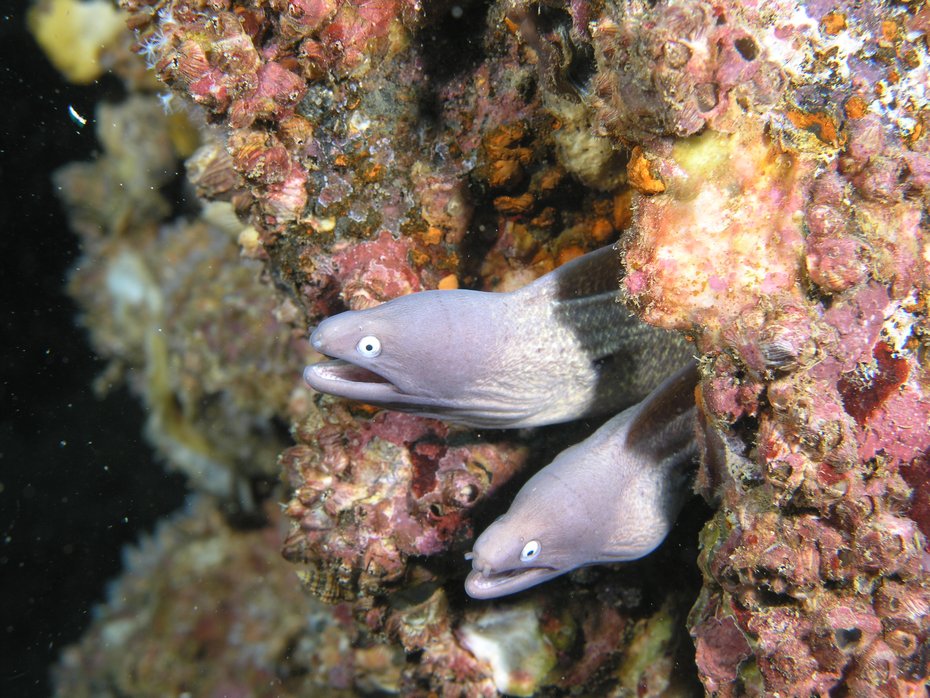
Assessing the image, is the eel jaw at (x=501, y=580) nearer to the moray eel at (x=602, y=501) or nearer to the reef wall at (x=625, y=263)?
the moray eel at (x=602, y=501)

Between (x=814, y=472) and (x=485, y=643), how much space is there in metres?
2.41

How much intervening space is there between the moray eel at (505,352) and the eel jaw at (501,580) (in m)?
0.66

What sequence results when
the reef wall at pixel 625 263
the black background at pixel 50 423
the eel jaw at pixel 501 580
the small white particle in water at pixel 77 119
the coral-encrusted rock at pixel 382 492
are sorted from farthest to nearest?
the black background at pixel 50 423 < the small white particle in water at pixel 77 119 < the coral-encrusted rock at pixel 382 492 < the eel jaw at pixel 501 580 < the reef wall at pixel 625 263

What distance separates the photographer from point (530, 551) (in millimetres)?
2268

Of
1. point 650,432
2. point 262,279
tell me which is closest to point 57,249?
point 262,279

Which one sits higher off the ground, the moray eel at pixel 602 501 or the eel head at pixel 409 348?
the eel head at pixel 409 348

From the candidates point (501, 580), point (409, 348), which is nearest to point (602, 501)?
point (501, 580)

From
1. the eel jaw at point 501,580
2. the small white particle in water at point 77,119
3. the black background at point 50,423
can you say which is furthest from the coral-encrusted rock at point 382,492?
the small white particle in water at point 77,119

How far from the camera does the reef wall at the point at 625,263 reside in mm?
1582

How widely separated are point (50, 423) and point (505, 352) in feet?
23.9

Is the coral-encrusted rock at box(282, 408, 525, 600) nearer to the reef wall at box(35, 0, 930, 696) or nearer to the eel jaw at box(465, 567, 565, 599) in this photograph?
the reef wall at box(35, 0, 930, 696)

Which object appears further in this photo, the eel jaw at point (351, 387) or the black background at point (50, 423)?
the black background at point (50, 423)

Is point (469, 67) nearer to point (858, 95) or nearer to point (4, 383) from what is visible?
point (858, 95)

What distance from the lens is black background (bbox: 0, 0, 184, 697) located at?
279 inches
